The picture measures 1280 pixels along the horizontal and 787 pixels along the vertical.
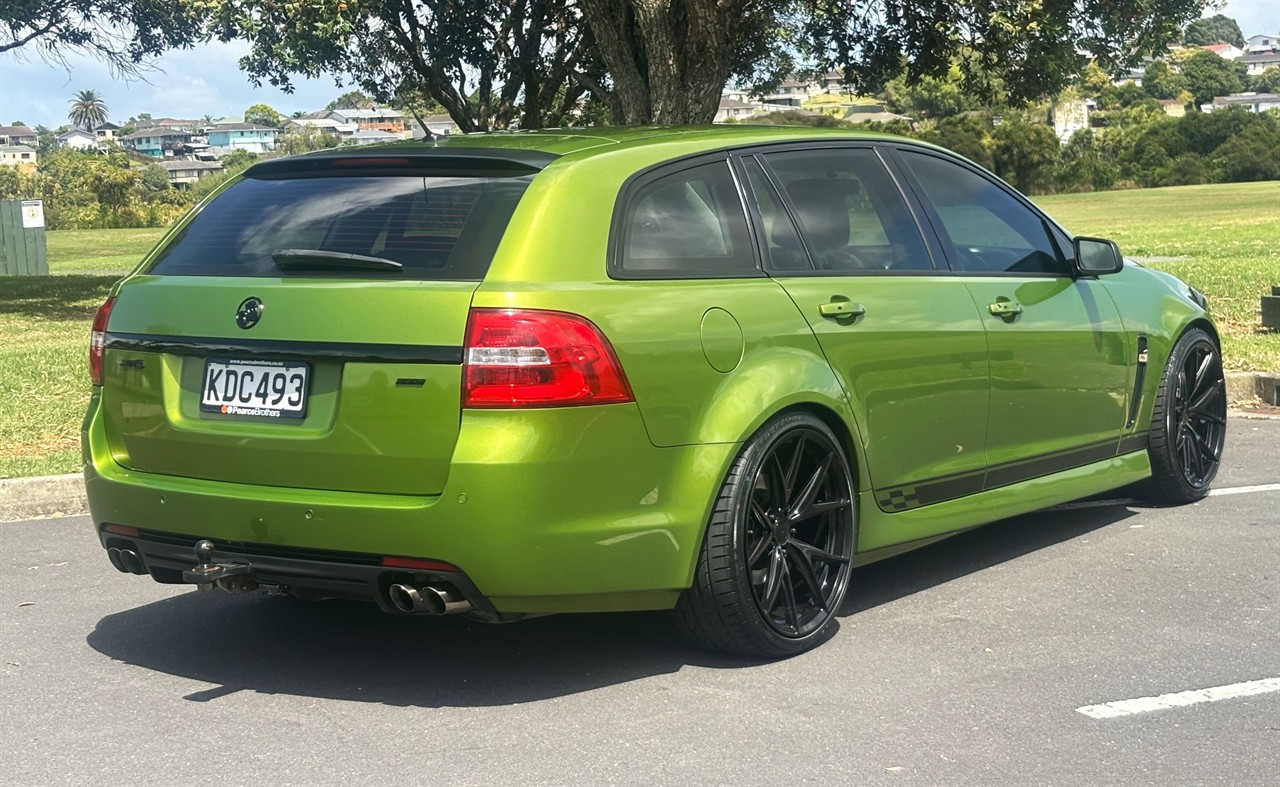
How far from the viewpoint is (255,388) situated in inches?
184

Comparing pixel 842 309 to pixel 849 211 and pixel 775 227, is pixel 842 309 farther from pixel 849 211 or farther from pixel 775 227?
pixel 849 211

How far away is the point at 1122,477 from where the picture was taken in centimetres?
679

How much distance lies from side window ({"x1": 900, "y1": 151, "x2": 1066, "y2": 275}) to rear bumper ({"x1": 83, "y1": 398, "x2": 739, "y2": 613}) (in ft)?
5.77

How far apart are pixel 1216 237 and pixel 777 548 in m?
28.4

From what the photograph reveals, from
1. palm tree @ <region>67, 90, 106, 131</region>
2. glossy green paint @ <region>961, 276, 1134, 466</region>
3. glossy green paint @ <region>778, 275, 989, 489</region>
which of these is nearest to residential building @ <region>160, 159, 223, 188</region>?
palm tree @ <region>67, 90, 106, 131</region>

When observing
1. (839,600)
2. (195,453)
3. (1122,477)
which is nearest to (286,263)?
(195,453)

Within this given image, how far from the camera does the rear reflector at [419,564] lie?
444 cm

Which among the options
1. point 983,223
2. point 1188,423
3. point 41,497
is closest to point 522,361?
point 983,223

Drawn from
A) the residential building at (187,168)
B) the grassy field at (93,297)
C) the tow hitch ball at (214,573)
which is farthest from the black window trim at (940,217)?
the residential building at (187,168)

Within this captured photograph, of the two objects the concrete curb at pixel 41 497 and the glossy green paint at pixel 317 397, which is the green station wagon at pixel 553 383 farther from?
the concrete curb at pixel 41 497

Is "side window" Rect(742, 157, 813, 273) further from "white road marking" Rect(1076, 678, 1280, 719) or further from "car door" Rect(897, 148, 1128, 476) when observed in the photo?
"white road marking" Rect(1076, 678, 1280, 719)

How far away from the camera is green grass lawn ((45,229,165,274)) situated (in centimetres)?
3466

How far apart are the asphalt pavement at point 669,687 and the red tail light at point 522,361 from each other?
2.95 feet

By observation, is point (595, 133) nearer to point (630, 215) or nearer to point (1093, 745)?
point (630, 215)
